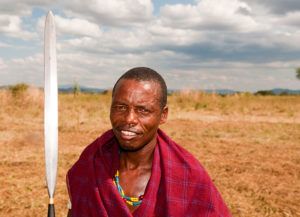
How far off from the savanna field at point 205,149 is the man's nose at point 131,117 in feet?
11.5

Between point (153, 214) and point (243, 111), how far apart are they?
15.6 meters

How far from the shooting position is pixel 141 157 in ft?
7.16

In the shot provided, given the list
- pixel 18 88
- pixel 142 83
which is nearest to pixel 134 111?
pixel 142 83

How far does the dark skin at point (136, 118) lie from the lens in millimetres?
2006

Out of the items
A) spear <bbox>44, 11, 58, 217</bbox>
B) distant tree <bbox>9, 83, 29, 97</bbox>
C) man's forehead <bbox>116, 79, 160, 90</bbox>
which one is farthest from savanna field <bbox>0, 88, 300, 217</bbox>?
man's forehead <bbox>116, 79, 160, 90</bbox>

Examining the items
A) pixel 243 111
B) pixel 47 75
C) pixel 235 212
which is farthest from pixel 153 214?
pixel 243 111

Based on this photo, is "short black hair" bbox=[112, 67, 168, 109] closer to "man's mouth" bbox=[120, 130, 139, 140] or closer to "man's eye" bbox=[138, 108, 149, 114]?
"man's eye" bbox=[138, 108, 149, 114]

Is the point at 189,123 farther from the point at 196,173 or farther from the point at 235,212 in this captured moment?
the point at 196,173

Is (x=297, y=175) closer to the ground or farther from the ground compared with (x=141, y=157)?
closer to the ground

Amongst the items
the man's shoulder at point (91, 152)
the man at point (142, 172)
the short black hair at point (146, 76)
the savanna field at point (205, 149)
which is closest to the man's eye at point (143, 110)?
the man at point (142, 172)

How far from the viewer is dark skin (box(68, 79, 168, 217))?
201 centimetres

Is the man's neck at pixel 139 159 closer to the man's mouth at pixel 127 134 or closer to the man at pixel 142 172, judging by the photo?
the man at pixel 142 172

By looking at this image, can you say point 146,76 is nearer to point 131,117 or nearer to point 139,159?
point 131,117

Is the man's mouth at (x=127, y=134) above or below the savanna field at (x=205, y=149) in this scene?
above
